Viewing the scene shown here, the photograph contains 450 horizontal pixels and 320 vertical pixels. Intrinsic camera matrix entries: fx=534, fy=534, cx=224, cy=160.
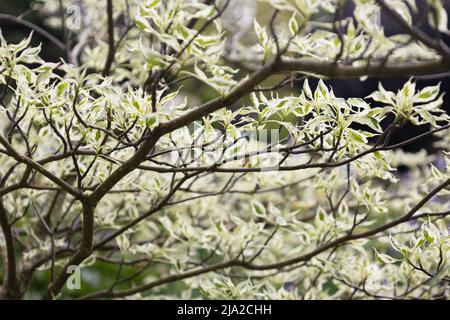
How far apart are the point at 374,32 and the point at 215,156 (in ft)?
1.85

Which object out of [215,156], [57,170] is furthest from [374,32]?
[57,170]

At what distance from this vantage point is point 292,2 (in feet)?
2.80

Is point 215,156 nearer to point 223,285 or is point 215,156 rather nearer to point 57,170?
point 223,285

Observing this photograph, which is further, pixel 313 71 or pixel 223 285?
pixel 223 285

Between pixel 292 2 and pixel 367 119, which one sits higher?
pixel 292 2

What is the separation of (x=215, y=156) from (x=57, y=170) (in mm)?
568

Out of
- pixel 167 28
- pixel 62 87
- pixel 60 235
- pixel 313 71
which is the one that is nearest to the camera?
pixel 313 71

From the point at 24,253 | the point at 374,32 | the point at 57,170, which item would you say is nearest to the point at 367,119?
the point at 374,32

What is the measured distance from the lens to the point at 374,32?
0.84 m
